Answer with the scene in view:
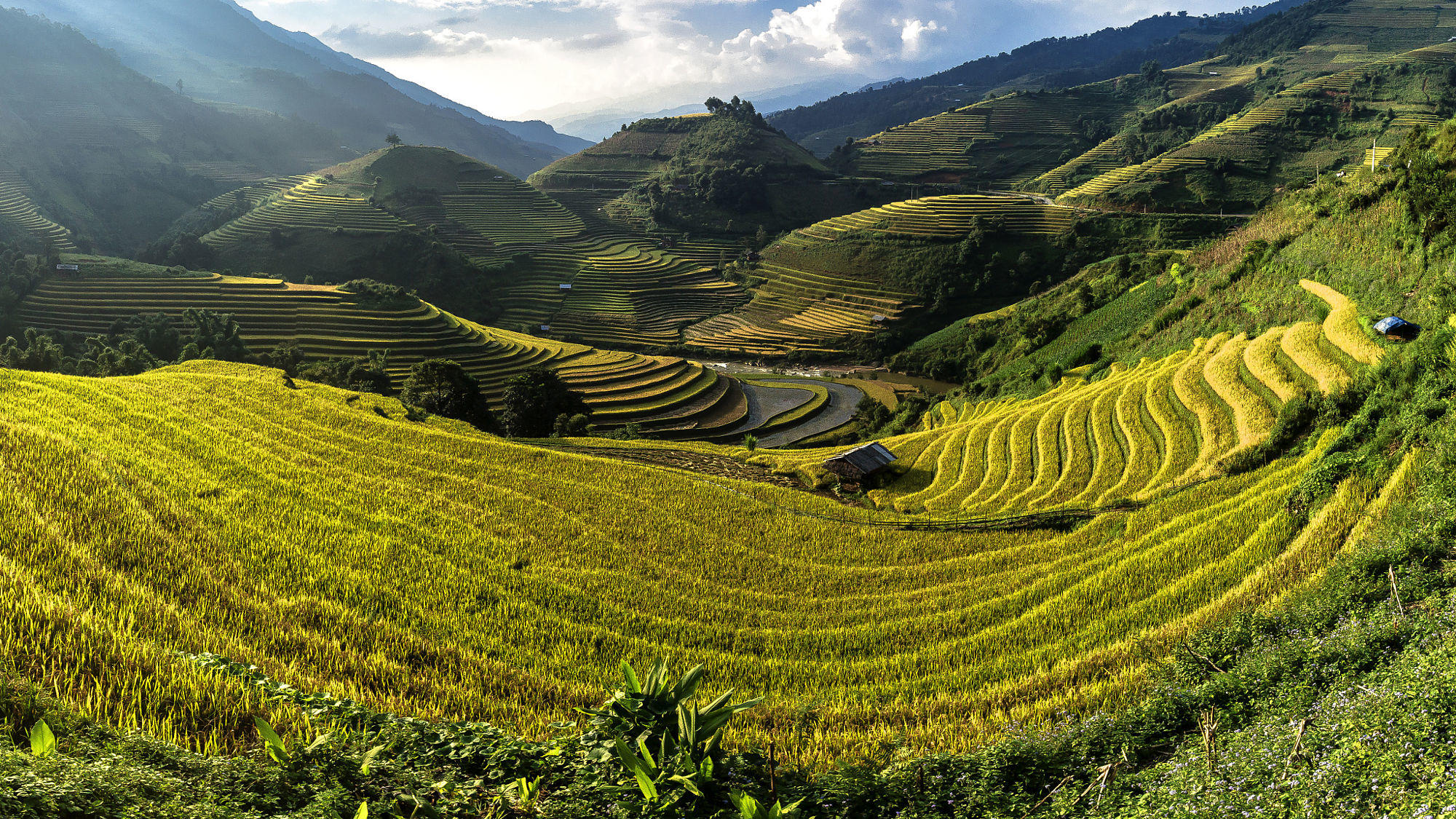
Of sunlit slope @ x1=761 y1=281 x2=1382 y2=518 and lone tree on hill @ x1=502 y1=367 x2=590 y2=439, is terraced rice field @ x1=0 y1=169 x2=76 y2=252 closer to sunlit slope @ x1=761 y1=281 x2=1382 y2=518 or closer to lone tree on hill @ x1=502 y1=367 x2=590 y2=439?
lone tree on hill @ x1=502 y1=367 x2=590 y2=439

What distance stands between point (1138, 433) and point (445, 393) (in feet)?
102

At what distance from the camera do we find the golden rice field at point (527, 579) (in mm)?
5102

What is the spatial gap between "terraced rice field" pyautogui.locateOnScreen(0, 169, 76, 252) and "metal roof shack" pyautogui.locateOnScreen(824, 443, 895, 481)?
340ft

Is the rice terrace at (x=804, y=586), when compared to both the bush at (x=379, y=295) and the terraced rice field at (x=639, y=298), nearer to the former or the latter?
the bush at (x=379, y=295)

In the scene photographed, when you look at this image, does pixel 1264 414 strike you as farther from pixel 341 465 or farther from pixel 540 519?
pixel 341 465

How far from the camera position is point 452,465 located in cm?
1276

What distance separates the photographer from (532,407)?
36.8m

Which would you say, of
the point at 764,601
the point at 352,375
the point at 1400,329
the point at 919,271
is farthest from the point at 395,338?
the point at 919,271

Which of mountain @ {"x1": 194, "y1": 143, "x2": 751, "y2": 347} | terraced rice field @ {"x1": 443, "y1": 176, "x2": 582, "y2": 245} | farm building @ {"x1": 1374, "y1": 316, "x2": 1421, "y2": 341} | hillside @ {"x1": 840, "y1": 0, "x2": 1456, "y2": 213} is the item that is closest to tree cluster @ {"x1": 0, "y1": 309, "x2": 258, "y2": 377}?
mountain @ {"x1": 194, "y1": 143, "x2": 751, "y2": 347}

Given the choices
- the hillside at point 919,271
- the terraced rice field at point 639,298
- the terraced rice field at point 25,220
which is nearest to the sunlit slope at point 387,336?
the terraced rice field at point 639,298

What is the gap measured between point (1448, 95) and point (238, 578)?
148612 millimetres

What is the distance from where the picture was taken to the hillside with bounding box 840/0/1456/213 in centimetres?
8862

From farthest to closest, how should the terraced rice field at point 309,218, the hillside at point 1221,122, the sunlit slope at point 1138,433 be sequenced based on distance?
the terraced rice field at point 309,218 < the hillside at point 1221,122 < the sunlit slope at point 1138,433

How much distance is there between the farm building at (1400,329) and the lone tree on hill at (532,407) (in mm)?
32302
